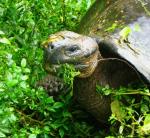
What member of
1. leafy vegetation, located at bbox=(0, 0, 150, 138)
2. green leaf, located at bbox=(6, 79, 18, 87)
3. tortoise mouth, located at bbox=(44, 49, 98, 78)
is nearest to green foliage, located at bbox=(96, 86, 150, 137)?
leafy vegetation, located at bbox=(0, 0, 150, 138)

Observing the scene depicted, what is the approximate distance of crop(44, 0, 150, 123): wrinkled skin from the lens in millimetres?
3221

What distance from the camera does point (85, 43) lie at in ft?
10.8

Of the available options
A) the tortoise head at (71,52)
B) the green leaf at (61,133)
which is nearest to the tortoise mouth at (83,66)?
the tortoise head at (71,52)

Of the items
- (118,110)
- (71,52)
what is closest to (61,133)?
(118,110)

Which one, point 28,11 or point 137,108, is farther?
point 28,11

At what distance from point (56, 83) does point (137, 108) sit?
0.93 m

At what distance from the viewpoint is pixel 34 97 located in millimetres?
3441

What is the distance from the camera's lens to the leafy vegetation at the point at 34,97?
10.2ft

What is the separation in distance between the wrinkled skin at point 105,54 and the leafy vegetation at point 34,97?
0.09 m

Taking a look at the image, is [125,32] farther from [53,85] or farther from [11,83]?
[53,85]

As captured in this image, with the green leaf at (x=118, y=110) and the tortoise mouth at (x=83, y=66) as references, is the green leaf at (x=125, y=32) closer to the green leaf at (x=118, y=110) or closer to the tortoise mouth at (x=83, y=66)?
the tortoise mouth at (x=83, y=66)

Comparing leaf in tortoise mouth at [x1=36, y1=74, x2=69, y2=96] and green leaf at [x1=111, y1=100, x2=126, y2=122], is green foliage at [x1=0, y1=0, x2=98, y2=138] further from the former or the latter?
green leaf at [x1=111, y1=100, x2=126, y2=122]

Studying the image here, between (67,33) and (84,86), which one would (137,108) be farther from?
(67,33)

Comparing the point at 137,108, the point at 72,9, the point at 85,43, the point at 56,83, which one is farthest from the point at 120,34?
the point at 72,9
